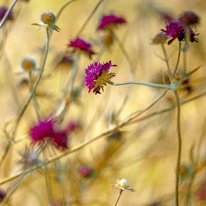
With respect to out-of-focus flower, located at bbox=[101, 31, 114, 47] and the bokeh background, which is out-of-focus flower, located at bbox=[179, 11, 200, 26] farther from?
out-of-focus flower, located at bbox=[101, 31, 114, 47]

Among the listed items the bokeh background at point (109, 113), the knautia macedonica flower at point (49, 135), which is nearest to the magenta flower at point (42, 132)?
the knautia macedonica flower at point (49, 135)

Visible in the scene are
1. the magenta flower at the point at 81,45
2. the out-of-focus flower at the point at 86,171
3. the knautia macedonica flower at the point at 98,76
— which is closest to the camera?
the knautia macedonica flower at the point at 98,76

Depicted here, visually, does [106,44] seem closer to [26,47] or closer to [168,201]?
[168,201]

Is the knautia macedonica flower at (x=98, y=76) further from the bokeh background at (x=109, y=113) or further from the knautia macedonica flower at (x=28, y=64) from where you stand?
the knautia macedonica flower at (x=28, y=64)

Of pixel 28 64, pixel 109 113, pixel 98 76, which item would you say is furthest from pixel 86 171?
pixel 98 76

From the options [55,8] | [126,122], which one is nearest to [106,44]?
[126,122]

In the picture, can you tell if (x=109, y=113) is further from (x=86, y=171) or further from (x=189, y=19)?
(x=189, y=19)
